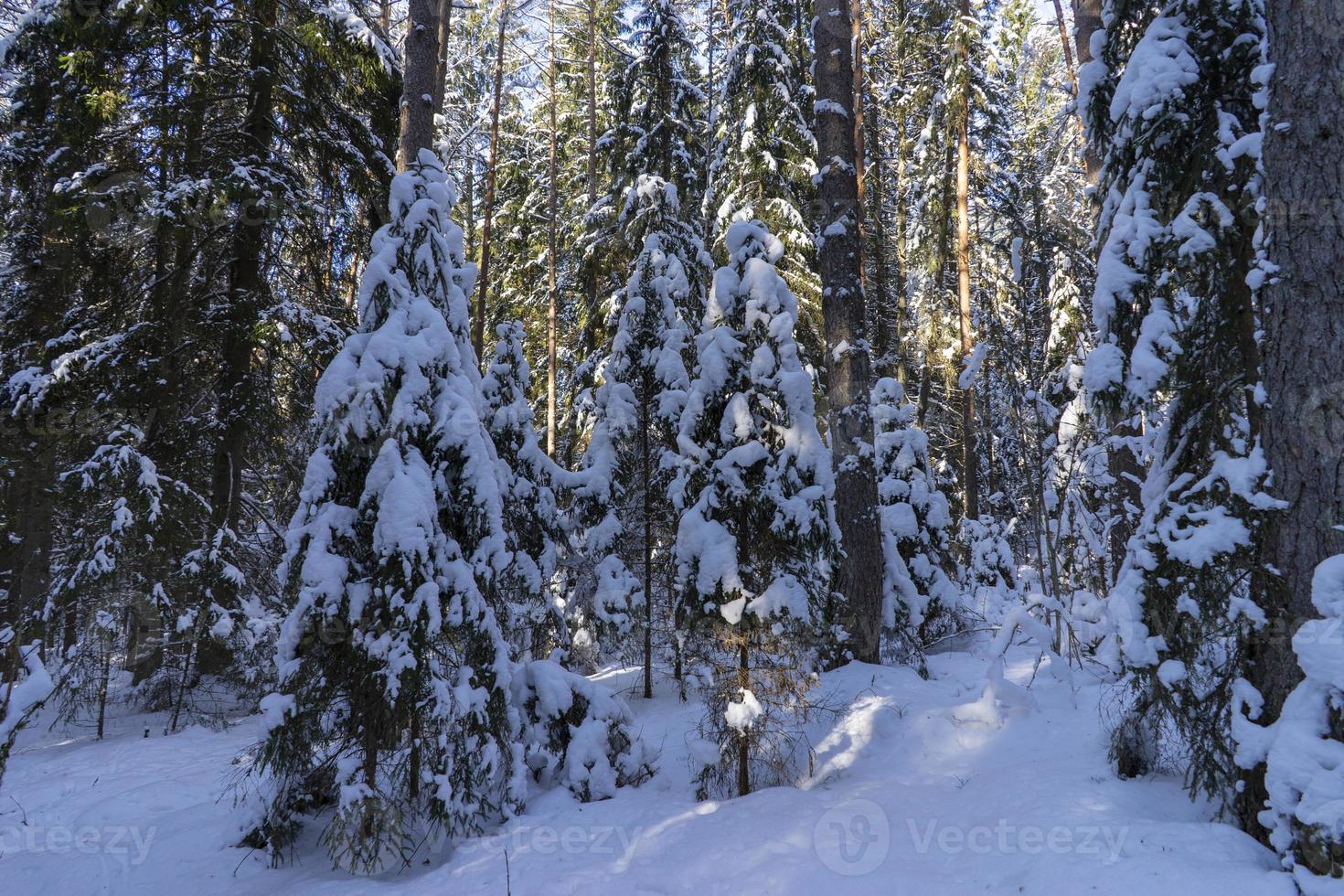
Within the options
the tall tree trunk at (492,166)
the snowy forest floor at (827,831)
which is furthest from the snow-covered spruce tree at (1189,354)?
the tall tree trunk at (492,166)

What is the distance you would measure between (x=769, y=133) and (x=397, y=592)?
12835 millimetres

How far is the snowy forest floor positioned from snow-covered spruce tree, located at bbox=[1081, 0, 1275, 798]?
645 mm

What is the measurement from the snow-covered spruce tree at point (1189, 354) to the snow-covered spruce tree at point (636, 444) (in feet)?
18.9

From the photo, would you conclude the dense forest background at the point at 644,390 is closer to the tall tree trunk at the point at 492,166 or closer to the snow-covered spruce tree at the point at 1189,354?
the snow-covered spruce tree at the point at 1189,354

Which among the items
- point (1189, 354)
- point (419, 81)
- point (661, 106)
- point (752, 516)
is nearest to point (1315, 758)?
point (1189, 354)

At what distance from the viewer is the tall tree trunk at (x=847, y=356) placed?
25.8ft

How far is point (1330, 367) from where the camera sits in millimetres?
3391

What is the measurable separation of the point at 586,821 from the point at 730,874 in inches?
62.7

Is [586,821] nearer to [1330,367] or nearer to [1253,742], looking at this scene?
[1253,742]

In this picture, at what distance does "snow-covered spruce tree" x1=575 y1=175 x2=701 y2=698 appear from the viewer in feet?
31.1

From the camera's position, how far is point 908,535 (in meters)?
10.2

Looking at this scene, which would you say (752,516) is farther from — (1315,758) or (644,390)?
(644,390)

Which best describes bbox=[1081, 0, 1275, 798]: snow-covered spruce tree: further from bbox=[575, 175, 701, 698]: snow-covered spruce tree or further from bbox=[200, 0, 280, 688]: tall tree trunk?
bbox=[200, 0, 280, 688]: tall tree trunk

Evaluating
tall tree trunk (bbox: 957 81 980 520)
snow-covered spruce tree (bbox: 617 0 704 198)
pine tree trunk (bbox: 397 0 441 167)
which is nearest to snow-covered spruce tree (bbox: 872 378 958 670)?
tall tree trunk (bbox: 957 81 980 520)
